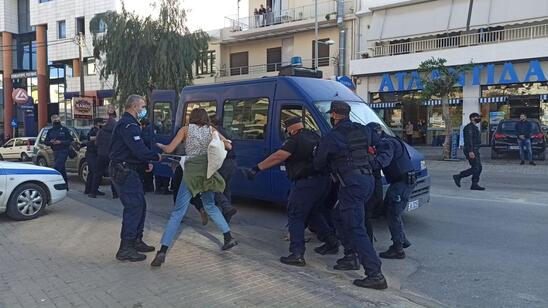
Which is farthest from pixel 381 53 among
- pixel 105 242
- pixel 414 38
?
pixel 105 242

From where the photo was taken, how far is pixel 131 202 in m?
5.39

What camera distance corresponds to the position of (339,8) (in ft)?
82.3

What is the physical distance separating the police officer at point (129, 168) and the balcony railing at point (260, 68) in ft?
77.8

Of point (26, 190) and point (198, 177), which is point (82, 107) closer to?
point (26, 190)

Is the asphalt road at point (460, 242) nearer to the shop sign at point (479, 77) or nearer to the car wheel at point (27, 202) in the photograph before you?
the car wheel at point (27, 202)

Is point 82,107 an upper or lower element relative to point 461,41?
lower

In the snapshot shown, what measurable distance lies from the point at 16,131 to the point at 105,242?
42830 millimetres

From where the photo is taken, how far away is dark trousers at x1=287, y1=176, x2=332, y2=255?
5211 mm

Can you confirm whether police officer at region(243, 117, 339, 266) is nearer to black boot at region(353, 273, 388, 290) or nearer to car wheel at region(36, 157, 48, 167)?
black boot at region(353, 273, 388, 290)

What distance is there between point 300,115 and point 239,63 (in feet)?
88.1

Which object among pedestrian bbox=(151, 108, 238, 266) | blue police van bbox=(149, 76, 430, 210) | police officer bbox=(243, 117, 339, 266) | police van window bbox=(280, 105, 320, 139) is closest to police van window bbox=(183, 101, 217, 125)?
blue police van bbox=(149, 76, 430, 210)

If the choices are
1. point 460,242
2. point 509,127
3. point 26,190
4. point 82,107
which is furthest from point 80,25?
point 460,242

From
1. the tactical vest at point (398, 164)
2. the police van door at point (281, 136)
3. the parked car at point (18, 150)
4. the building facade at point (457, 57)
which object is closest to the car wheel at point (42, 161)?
the police van door at point (281, 136)

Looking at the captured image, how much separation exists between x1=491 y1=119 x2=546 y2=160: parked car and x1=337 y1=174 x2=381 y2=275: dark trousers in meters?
15.0
